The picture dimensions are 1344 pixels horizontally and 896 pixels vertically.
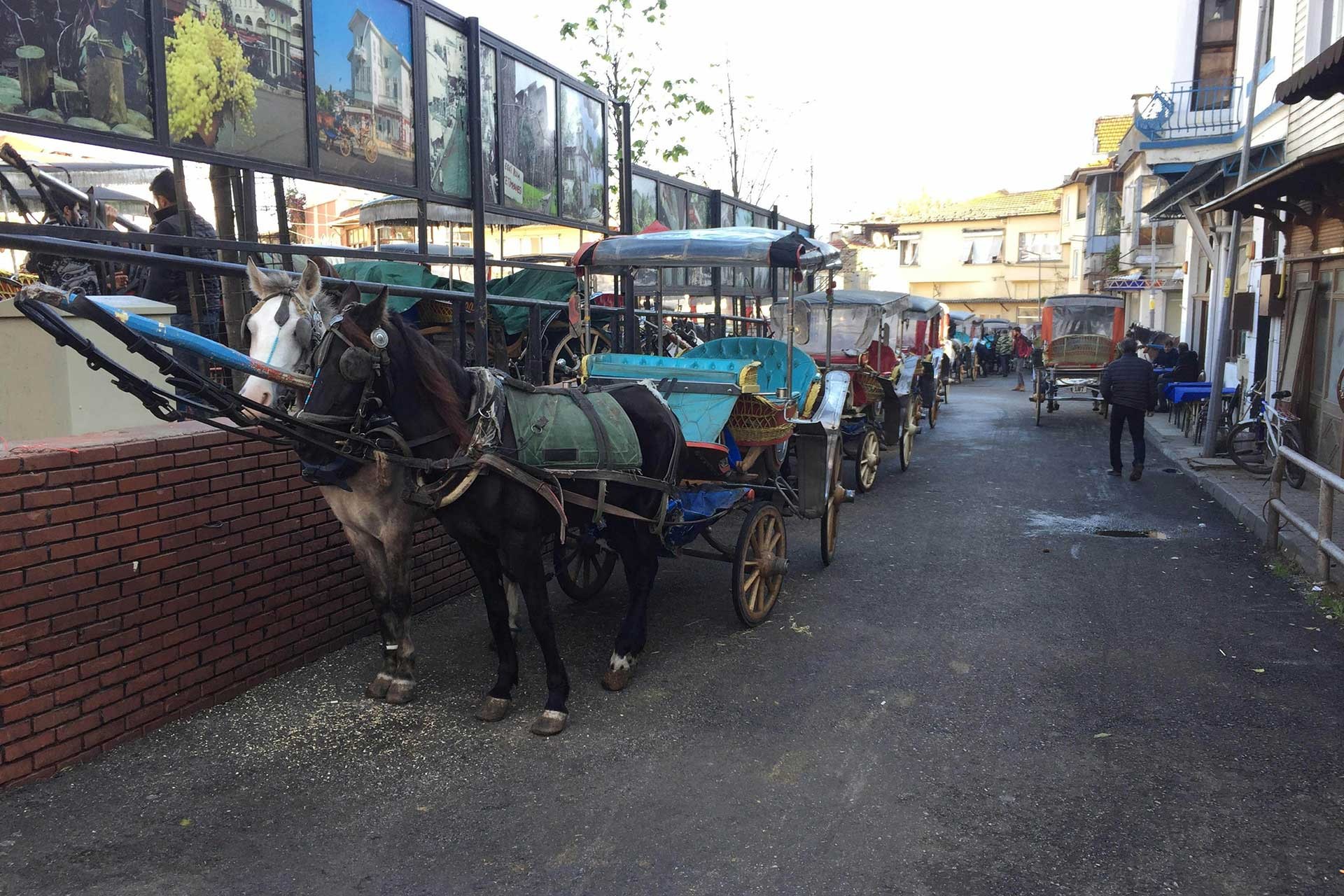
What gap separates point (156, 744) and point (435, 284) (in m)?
4.60

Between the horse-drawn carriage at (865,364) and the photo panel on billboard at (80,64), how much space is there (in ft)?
24.0

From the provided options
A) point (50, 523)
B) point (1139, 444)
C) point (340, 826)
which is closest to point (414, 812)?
point (340, 826)

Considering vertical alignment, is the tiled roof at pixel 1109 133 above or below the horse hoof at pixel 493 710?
above

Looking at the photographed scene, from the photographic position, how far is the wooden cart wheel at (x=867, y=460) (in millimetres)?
10734

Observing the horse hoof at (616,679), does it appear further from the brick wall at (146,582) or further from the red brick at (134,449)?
the red brick at (134,449)

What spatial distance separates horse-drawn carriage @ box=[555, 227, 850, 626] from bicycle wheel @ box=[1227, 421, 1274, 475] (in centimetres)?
650

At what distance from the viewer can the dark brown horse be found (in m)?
4.06

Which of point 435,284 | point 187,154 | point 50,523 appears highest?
point 187,154

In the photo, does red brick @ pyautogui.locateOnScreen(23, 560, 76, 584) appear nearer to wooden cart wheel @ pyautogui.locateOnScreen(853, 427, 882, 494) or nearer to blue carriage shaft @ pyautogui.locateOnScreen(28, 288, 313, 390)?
blue carriage shaft @ pyautogui.locateOnScreen(28, 288, 313, 390)

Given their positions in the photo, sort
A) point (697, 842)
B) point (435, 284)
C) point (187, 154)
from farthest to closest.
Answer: point (435, 284) → point (187, 154) → point (697, 842)

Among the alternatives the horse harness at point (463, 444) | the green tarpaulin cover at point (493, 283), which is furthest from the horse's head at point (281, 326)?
the green tarpaulin cover at point (493, 283)

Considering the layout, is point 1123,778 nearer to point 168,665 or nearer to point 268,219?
point 168,665

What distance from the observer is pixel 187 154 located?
5004 millimetres

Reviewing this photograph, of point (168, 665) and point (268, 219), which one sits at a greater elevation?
point (268, 219)
